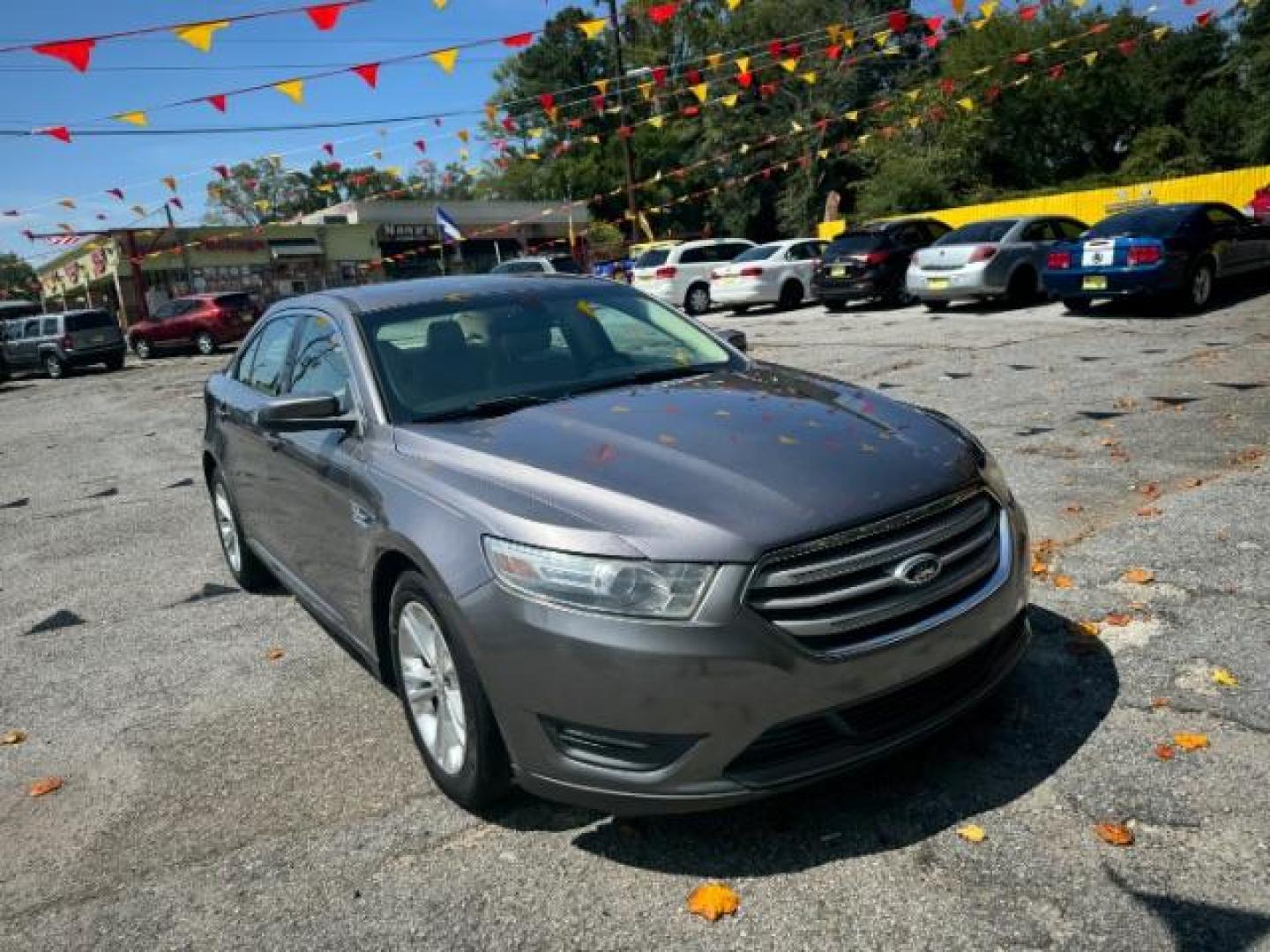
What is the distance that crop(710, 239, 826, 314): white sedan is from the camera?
20.8 m

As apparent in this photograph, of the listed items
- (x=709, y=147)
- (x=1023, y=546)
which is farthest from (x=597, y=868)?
(x=709, y=147)

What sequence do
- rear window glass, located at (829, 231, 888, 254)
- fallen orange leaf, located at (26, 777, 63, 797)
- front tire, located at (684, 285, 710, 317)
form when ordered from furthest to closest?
front tire, located at (684, 285, 710, 317), rear window glass, located at (829, 231, 888, 254), fallen orange leaf, located at (26, 777, 63, 797)

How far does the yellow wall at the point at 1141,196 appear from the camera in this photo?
917 inches

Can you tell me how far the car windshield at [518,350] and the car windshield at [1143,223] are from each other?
1120 cm

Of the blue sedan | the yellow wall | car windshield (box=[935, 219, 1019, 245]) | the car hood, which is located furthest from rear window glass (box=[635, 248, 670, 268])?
the car hood

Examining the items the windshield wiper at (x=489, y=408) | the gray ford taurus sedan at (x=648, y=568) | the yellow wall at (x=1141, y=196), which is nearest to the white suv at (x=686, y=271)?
the yellow wall at (x=1141, y=196)

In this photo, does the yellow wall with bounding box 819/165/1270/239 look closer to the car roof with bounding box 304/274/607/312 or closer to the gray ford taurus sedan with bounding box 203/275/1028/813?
the car roof with bounding box 304/274/607/312

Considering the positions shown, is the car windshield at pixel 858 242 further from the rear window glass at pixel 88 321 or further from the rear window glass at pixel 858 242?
the rear window glass at pixel 88 321

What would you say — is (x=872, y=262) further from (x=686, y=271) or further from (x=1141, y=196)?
(x=1141, y=196)

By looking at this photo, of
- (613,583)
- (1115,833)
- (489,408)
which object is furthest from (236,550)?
(1115,833)

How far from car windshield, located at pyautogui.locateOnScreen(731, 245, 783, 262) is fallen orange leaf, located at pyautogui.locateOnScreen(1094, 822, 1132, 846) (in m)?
19.2

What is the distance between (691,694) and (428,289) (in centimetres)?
258

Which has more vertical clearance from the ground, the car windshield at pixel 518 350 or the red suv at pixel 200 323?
the red suv at pixel 200 323

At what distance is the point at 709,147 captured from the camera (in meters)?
50.9
